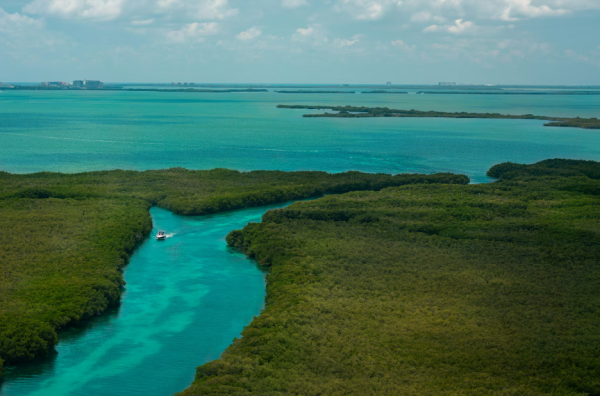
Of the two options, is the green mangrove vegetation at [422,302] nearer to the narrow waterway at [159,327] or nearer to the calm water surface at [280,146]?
the narrow waterway at [159,327]

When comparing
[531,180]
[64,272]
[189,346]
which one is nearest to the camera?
[189,346]

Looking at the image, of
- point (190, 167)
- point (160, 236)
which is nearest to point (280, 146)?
point (190, 167)

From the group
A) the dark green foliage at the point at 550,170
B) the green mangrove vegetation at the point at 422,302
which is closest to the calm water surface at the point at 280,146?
the dark green foliage at the point at 550,170

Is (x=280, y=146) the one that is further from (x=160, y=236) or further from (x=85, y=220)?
(x=85, y=220)

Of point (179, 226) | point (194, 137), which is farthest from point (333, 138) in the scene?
point (179, 226)

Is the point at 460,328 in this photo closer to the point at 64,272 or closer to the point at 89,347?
the point at 89,347

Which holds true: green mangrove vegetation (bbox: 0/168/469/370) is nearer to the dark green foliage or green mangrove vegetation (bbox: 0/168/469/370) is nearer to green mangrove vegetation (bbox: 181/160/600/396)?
the dark green foliage

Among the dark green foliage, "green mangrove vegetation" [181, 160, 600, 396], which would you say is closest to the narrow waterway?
"green mangrove vegetation" [181, 160, 600, 396]
